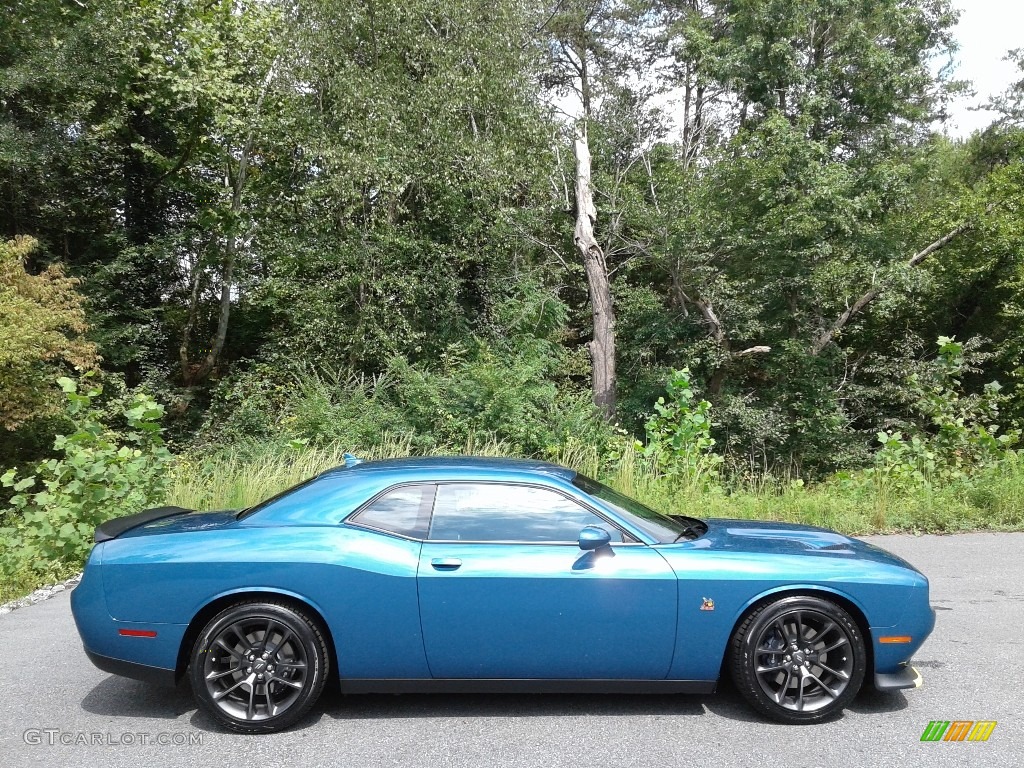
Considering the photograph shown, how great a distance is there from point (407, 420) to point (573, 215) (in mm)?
8570

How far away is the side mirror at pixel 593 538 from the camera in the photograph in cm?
388

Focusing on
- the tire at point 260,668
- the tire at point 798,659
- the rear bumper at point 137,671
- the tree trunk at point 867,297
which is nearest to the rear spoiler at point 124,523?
the rear bumper at point 137,671

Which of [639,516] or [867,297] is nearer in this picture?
[639,516]

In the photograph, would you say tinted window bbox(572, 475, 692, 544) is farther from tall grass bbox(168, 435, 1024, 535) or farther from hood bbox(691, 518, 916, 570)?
tall grass bbox(168, 435, 1024, 535)

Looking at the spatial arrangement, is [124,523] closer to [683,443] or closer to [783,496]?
[683,443]

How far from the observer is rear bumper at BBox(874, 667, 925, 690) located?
3906 millimetres

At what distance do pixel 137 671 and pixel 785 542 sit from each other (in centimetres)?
354

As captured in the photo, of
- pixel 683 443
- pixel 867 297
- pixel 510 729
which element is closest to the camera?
pixel 510 729

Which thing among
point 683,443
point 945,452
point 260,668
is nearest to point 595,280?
point 683,443

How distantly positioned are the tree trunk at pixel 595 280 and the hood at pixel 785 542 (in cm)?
1390

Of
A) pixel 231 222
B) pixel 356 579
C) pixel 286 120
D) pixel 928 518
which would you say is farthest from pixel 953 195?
pixel 356 579

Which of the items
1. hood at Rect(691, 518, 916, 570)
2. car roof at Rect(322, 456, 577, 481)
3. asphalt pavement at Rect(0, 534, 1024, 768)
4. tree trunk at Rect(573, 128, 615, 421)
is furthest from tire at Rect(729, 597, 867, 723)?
tree trunk at Rect(573, 128, 615, 421)

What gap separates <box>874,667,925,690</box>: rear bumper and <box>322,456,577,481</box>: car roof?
1884 mm

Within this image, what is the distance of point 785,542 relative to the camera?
438cm
